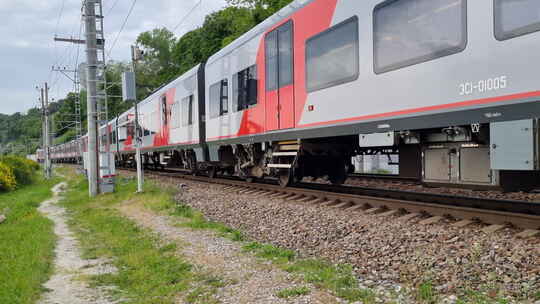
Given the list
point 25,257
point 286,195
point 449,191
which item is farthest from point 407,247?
point 25,257

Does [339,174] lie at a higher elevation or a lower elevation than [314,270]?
Result: higher

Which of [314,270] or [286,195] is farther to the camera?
[286,195]

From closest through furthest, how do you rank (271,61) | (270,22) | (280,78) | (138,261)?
(138,261)
(280,78)
(271,61)
(270,22)

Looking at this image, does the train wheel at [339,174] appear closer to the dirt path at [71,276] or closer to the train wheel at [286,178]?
the train wheel at [286,178]

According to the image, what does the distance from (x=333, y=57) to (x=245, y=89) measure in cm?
371

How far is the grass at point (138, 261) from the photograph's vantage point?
4414mm

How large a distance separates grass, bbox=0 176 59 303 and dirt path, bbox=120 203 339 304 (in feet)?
5.33

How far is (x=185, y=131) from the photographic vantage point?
50.3 feet

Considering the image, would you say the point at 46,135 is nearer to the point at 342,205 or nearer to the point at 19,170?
the point at 19,170

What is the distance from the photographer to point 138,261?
5.59m

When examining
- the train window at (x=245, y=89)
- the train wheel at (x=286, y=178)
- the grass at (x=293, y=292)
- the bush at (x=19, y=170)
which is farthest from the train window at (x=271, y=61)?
the bush at (x=19, y=170)

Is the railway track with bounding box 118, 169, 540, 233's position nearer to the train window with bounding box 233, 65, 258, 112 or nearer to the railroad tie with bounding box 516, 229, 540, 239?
the railroad tie with bounding box 516, 229, 540, 239

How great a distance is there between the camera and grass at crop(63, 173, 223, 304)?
4.41 meters

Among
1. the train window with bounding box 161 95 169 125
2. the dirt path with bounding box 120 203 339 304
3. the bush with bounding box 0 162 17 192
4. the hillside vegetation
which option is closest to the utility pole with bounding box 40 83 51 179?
the hillside vegetation
